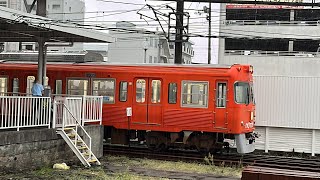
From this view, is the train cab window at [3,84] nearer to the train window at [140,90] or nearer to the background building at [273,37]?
the train window at [140,90]

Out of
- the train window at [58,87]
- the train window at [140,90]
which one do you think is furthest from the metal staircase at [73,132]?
the train window at [58,87]

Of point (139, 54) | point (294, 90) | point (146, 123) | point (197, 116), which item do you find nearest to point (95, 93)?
point (146, 123)

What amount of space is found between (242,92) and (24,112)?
306 inches

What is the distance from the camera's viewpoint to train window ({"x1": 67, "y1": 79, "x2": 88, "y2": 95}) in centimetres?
1900

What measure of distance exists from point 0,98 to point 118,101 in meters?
5.88

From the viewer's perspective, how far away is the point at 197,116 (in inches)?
677

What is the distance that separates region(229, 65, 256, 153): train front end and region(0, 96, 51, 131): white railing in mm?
6493

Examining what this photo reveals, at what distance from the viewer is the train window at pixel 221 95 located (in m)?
17.0

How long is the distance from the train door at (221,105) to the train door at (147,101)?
217 cm

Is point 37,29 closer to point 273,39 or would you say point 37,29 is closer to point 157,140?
point 157,140

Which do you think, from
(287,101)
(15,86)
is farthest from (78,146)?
(287,101)

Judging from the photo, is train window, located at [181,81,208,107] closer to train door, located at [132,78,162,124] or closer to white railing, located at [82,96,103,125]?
train door, located at [132,78,162,124]

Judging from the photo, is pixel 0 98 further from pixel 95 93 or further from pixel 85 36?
pixel 95 93

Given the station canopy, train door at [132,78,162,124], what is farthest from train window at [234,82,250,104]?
the station canopy
